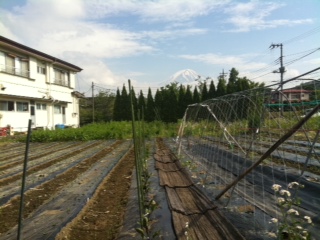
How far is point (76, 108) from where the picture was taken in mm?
24797

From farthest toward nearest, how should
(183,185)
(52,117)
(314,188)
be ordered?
(52,117) < (183,185) < (314,188)

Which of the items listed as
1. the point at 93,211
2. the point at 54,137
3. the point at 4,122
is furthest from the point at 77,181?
the point at 4,122

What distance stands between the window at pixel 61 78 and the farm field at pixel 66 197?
47.1ft

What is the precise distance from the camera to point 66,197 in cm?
446

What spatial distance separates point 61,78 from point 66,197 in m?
19.0

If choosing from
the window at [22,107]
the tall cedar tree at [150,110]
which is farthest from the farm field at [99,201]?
the tall cedar tree at [150,110]

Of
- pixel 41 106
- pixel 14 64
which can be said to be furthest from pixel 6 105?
pixel 41 106

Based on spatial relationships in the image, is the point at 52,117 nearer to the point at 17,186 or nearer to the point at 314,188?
the point at 17,186

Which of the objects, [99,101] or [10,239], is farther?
[99,101]

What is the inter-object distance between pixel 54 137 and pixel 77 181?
31.3 feet

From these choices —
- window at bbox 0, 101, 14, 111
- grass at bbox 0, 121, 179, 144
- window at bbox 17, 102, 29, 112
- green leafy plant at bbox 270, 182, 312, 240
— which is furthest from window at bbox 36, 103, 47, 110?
green leafy plant at bbox 270, 182, 312, 240

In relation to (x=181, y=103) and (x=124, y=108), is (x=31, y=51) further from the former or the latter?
(x=181, y=103)

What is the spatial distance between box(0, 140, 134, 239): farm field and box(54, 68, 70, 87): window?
14.4 metres

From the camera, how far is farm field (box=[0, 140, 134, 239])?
10.7 feet
